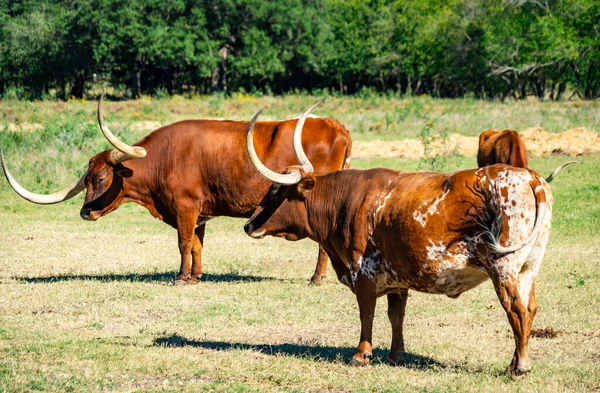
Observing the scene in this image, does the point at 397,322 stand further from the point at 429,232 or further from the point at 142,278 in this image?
the point at 142,278

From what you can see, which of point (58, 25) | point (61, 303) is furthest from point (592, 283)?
point (58, 25)

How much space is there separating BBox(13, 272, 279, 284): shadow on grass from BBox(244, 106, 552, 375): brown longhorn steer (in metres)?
3.97

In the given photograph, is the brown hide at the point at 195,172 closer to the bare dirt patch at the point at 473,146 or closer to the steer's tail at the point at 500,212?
the steer's tail at the point at 500,212

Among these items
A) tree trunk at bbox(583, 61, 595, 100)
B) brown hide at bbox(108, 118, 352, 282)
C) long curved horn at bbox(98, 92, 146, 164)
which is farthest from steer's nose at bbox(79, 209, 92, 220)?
tree trunk at bbox(583, 61, 595, 100)

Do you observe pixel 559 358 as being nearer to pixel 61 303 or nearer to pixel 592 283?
pixel 592 283

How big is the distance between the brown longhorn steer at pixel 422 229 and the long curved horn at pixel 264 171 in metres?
0.01

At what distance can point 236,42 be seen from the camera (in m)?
64.1

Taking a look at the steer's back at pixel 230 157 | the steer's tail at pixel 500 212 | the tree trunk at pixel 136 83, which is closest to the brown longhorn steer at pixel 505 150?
the steer's back at pixel 230 157

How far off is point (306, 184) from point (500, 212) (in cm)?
219

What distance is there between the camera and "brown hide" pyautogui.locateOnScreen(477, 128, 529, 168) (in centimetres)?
1740

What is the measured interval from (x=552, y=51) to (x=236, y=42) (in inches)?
937

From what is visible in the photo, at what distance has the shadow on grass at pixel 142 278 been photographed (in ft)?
39.7

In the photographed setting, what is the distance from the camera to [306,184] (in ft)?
27.5

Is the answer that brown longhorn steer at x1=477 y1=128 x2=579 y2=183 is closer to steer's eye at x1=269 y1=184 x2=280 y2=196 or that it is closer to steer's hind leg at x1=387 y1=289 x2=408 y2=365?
steer's eye at x1=269 y1=184 x2=280 y2=196
